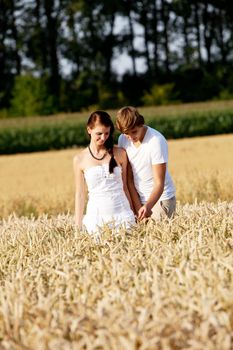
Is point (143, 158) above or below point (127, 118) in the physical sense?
below

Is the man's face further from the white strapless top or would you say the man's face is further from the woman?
the white strapless top

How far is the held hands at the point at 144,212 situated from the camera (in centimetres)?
585

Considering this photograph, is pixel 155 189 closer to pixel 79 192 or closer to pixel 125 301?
pixel 79 192

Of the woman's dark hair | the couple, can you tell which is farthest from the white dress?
the woman's dark hair

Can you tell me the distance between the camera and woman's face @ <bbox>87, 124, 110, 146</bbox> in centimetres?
555

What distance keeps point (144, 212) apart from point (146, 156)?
0.44 m

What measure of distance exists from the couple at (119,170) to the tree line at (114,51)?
47057 mm

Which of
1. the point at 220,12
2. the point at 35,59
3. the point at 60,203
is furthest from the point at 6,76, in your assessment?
the point at 60,203

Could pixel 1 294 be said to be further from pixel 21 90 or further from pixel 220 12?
pixel 220 12

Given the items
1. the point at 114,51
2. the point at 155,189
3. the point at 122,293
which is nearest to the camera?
the point at 122,293

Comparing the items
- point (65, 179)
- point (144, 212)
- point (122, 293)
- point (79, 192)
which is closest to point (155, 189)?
point (144, 212)

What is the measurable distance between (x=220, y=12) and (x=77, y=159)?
57.9 metres

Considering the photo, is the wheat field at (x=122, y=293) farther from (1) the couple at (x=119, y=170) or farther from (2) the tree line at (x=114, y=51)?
(2) the tree line at (x=114, y=51)

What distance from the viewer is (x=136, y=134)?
5879 millimetres
